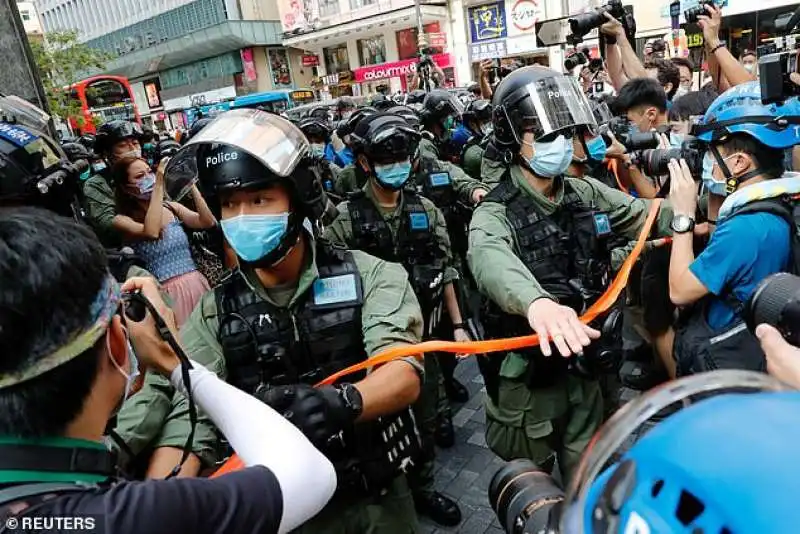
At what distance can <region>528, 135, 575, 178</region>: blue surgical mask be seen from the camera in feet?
8.74

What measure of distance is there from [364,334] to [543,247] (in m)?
1.10

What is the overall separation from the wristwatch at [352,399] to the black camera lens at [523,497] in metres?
0.46

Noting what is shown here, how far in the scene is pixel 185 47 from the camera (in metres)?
44.9

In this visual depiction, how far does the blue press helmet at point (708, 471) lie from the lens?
545 mm

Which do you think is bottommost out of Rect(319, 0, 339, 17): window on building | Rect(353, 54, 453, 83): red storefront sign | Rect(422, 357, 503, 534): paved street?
Rect(422, 357, 503, 534): paved street

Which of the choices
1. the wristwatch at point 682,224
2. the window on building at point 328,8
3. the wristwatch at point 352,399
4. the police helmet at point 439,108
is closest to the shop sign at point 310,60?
the window on building at point 328,8

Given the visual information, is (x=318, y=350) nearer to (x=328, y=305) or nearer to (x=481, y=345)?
(x=328, y=305)

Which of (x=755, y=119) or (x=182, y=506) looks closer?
(x=182, y=506)

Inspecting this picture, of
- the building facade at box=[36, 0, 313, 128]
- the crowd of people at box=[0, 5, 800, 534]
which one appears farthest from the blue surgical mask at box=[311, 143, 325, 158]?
the building facade at box=[36, 0, 313, 128]

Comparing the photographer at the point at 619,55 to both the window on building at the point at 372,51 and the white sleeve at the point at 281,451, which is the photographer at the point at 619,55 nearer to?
the white sleeve at the point at 281,451

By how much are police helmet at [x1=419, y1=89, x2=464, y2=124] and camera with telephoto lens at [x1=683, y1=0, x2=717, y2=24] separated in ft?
8.42

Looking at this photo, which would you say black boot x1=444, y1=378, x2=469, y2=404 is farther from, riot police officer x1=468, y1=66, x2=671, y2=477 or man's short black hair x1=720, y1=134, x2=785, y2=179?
man's short black hair x1=720, y1=134, x2=785, y2=179

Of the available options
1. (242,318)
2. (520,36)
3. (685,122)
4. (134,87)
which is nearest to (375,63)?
(520,36)

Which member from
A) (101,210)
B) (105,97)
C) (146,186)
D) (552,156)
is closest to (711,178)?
(552,156)
